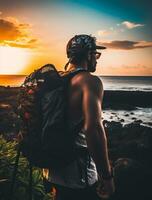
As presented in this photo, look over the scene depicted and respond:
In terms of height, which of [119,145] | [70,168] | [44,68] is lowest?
[119,145]

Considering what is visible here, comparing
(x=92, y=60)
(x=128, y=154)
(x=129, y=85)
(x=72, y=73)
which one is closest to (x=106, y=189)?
(x=72, y=73)

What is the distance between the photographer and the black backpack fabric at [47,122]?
234 centimetres

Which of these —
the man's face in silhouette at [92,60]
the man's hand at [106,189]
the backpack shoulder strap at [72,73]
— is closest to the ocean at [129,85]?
the man's face in silhouette at [92,60]

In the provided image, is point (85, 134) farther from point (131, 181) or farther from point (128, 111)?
point (128, 111)

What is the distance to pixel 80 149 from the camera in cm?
239

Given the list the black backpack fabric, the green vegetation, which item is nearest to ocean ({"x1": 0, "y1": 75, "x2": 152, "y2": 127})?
the green vegetation

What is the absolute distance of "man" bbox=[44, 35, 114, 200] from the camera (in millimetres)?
2230

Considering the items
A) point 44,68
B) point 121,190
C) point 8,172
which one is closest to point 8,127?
point 121,190

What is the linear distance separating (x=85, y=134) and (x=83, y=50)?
27.5 inches

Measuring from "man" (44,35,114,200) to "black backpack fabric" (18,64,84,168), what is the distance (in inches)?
2.4

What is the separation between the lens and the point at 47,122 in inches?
93.4

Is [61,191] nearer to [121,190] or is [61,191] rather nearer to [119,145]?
[121,190]

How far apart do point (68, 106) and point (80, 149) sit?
32 cm

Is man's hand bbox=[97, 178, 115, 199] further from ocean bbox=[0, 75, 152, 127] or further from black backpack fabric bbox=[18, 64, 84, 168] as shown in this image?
ocean bbox=[0, 75, 152, 127]
